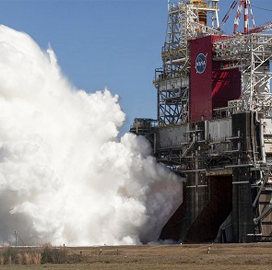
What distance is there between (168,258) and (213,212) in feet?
104

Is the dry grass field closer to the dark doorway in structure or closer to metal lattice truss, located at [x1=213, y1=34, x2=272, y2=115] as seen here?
the dark doorway in structure

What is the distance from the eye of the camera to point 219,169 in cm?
11700

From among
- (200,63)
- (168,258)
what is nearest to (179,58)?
(200,63)

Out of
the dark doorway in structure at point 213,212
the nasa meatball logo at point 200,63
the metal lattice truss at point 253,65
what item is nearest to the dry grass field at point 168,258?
the dark doorway in structure at point 213,212

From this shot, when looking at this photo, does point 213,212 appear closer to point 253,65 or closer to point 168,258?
point 253,65

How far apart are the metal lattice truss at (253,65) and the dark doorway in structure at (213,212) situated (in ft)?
31.1

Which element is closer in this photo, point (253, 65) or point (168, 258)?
point (168, 258)

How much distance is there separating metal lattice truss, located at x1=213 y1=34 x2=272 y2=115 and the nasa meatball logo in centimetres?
359

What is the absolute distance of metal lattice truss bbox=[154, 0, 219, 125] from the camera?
128 meters

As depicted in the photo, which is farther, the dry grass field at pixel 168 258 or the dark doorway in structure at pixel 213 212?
the dark doorway in structure at pixel 213 212

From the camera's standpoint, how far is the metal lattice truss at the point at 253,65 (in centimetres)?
11594

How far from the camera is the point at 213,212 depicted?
121 meters

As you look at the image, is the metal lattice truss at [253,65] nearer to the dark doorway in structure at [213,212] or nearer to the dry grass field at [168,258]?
the dark doorway in structure at [213,212]

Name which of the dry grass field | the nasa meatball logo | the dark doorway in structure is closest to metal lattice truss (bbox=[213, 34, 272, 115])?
the nasa meatball logo
